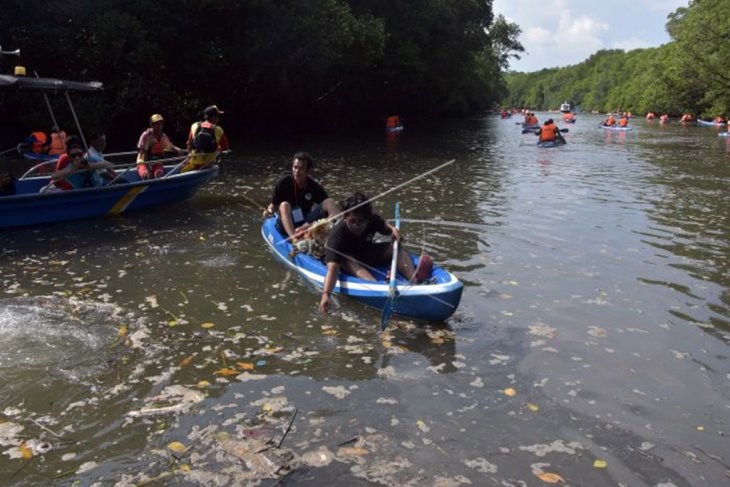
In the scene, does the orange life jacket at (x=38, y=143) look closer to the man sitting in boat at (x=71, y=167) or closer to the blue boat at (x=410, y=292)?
the man sitting in boat at (x=71, y=167)

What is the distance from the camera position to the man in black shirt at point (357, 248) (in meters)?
7.08

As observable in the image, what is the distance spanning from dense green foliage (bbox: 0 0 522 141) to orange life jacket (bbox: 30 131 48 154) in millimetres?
2356

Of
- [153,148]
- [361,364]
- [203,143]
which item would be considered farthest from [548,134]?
[361,364]

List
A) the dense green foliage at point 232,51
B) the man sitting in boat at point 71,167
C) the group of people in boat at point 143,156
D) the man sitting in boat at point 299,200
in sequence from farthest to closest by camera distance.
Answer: the dense green foliage at point 232,51 < the group of people in boat at point 143,156 < the man sitting in boat at point 71,167 < the man sitting in boat at point 299,200

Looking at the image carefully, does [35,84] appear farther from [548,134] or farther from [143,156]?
[548,134]

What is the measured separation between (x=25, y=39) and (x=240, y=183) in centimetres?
1037

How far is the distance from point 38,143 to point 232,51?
1079 centimetres

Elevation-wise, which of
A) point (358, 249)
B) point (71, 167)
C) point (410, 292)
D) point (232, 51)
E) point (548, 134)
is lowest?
point (410, 292)

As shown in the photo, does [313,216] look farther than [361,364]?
Yes

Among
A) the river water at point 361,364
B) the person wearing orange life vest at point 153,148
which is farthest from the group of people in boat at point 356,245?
the person wearing orange life vest at point 153,148

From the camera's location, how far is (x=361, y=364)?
19.9 ft

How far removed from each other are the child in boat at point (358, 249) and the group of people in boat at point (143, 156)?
251 inches

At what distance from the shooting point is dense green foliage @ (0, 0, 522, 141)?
21594mm

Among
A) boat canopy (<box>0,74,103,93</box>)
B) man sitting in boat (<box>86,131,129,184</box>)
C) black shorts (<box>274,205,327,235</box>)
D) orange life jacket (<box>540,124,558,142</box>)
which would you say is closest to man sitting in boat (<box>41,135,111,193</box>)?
man sitting in boat (<box>86,131,129,184</box>)
